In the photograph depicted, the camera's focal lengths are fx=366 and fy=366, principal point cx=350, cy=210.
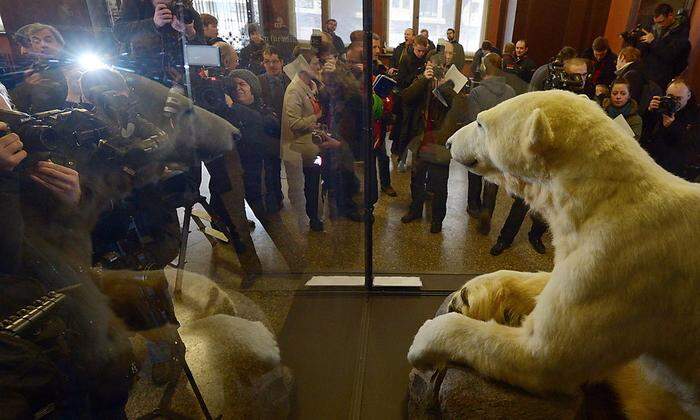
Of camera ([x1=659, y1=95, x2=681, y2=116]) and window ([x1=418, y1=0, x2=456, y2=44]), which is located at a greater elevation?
window ([x1=418, y1=0, x2=456, y2=44])

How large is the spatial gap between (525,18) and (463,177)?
8.74ft

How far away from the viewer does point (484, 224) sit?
2.64 m

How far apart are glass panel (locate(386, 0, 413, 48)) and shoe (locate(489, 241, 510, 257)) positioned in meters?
3.90

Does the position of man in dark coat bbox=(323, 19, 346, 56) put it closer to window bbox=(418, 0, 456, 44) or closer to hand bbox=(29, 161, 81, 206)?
hand bbox=(29, 161, 81, 206)

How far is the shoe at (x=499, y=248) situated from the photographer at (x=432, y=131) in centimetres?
40

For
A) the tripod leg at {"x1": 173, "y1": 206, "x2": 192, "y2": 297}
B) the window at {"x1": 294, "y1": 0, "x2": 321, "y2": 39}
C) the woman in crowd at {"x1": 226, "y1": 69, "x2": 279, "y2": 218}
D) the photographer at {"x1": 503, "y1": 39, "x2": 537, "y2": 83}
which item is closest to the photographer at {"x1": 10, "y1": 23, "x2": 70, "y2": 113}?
the tripod leg at {"x1": 173, "y1": 206, "x2": 192, "y2": 297}

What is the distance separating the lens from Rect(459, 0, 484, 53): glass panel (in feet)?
19.8

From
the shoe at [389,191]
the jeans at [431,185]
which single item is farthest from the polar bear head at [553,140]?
the shoe at [389,191]

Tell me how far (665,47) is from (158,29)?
12.7 ft

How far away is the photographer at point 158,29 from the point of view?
2.98 ft

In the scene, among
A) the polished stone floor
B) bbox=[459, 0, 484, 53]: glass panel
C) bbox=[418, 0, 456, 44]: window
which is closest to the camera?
the polished stone floor

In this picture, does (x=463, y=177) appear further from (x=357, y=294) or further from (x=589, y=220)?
(x=589, y=220)

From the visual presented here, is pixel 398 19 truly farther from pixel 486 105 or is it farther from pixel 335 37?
pixel 335 37

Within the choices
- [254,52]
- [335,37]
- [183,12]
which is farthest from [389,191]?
[183,12]
